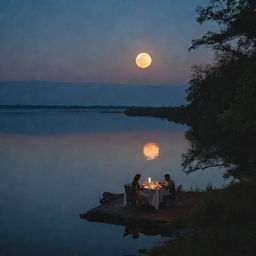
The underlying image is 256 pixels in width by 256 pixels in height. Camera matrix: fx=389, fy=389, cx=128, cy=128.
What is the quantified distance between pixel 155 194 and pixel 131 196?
1.11 meters

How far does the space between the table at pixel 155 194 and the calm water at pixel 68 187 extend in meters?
1.82

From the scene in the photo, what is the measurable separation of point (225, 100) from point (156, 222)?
29.7ft

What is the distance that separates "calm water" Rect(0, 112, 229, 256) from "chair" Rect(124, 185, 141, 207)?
1.44m

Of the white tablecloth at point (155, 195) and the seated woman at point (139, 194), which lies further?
the white tablecloth at point (155, 195)

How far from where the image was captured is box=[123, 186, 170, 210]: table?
17.4m

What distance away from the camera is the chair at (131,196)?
1731cm

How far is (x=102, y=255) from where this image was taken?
14.9 m

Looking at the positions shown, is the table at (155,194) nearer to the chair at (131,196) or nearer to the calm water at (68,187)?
the chair at (131,196)

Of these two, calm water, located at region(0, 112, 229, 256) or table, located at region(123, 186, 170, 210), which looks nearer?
calm water, located at region(0, 112, 229, 256)

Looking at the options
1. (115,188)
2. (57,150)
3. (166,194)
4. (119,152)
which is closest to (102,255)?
(166,194)

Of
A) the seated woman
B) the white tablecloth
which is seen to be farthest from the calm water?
the white tablecloth

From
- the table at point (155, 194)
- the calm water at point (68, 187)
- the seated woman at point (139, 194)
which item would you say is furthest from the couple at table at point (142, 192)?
the calm water at point (68, 187)

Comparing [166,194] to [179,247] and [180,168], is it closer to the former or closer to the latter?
[179,247]

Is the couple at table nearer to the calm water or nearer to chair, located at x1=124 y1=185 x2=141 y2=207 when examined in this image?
chair, located at x1=124 y1=185 x2=141 y2=207
